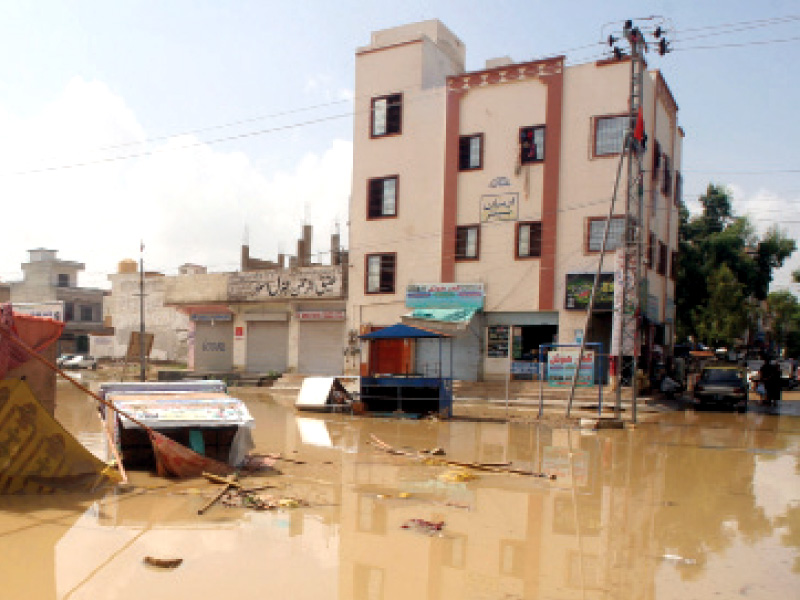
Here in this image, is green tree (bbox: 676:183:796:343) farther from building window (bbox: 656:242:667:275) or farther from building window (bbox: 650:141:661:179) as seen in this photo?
building window (bbox: 650:141:661:179)

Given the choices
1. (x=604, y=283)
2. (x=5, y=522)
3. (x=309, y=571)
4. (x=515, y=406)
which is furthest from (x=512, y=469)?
(x=604, y=283)

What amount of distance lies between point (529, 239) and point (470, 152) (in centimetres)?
451

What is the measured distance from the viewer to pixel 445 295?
1134 inches

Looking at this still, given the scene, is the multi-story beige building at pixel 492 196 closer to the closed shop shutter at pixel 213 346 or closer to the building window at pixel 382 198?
the building window at pixel 382 198

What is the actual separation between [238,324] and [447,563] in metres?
30.9

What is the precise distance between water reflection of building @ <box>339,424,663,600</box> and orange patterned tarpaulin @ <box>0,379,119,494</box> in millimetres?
3495

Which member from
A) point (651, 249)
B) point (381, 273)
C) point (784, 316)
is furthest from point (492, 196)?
point (784, 316)

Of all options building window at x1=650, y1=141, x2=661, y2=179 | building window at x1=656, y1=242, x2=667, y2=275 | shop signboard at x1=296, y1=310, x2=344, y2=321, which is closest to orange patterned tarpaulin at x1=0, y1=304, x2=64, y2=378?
shop signboard at x1=296, y1=310, x2=344, y2=321

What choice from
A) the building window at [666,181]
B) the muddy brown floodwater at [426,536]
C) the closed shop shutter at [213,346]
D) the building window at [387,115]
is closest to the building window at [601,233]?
the building window at [666,181]

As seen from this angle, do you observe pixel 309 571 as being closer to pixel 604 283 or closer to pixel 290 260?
pixel 604 283

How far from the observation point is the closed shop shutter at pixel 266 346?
3500cm

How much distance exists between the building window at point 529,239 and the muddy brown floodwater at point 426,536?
1527cm

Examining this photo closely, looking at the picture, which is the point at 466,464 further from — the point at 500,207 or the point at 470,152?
the point at 470,152

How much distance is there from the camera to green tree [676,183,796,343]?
3722 centimetres
